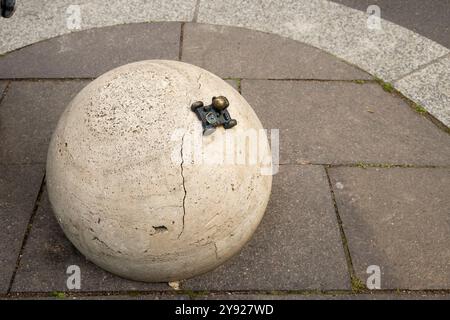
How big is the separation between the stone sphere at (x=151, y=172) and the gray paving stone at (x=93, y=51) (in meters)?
2.34

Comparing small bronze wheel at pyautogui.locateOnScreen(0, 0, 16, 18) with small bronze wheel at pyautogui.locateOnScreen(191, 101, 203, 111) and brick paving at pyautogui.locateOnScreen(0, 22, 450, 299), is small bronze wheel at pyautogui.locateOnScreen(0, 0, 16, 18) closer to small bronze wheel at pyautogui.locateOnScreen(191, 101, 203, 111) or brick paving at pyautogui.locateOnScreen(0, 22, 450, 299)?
brick paving at pyautogui.locateOnScreen(0, 22, 450, 299)

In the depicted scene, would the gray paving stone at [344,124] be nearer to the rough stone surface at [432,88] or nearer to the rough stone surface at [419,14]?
the rough stone surface at [432,88]

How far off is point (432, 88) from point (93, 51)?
12.5 ft

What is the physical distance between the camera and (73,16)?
6168 mm

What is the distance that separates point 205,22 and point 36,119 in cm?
250

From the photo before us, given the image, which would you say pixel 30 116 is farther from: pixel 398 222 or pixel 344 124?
pixel 398 222

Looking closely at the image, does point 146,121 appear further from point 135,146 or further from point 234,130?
point 234,130

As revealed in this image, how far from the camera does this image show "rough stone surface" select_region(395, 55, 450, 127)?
5004 millimetres

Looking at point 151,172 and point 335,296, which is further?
point 335,296

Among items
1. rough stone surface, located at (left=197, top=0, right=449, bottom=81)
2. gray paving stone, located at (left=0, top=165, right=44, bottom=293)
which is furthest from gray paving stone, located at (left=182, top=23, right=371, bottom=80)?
gray paving stone, located at (left=0, top=165, right=44, bottom=293)

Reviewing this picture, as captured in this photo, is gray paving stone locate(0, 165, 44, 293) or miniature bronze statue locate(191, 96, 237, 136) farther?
gray paving stone locate(0, 165, 44, 293)

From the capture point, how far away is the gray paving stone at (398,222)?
3643 millimetres

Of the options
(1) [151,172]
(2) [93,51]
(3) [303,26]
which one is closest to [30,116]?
(2) [93,51]

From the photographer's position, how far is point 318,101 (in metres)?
5.05
